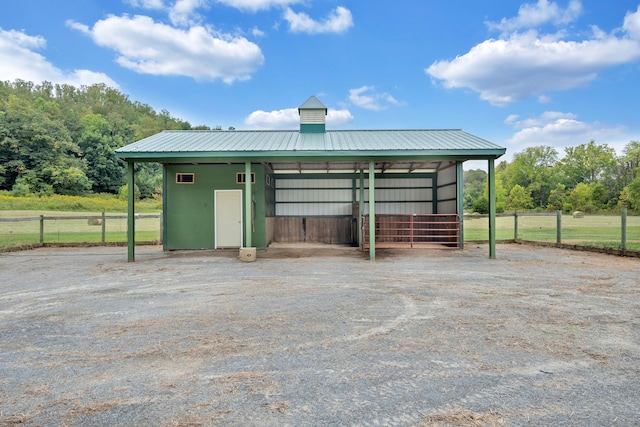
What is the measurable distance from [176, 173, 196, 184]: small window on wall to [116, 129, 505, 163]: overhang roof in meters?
1.21

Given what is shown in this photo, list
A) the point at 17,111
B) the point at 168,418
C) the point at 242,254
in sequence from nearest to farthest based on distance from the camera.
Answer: the point at 168,418 < the point at 242,254 < the point at 17,111

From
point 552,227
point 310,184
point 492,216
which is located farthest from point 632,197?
point 310,184

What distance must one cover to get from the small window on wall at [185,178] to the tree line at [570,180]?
3347 centimetres

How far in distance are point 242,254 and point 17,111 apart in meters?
43.5

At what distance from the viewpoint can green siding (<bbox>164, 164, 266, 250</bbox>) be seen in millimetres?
11570

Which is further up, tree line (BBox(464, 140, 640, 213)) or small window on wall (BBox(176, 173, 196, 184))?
tree line (BBox(464, 140, 640, 213))

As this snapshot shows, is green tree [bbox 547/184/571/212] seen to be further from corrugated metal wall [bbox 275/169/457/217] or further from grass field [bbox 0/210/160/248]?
grass field [bbox 0/210/160/248]

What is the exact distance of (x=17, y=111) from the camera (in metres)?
37.8

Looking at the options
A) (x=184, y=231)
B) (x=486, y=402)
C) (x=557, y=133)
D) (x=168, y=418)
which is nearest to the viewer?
(x=168, y=418)

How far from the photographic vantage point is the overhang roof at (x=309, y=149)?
898cm

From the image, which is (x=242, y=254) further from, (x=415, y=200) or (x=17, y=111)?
(x=17, y=111)

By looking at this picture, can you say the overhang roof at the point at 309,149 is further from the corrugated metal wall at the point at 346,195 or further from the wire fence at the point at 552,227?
the wire fence at the point at 552,227

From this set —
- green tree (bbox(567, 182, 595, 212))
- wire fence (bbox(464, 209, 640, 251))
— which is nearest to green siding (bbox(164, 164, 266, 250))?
wire fence (bbox(464, 209, 640, 251))

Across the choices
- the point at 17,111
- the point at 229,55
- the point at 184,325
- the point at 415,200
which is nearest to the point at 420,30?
the point at 415,200
